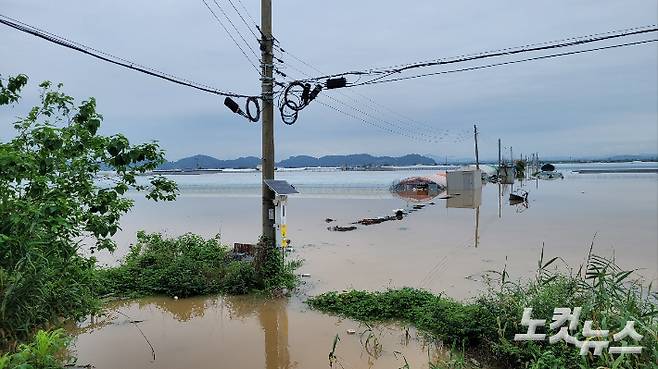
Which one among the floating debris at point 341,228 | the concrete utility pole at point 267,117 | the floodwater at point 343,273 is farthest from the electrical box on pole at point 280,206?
the floating debris at point 341,228

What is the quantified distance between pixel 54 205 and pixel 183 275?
4.78m

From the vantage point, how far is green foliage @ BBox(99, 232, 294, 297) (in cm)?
830

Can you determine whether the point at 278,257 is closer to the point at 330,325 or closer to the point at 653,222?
the point at 330,325

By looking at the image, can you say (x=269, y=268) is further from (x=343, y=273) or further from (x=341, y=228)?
(x=341, y=228)

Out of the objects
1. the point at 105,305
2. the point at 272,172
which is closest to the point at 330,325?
the point at 272,172

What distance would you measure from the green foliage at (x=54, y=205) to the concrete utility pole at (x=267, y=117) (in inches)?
114

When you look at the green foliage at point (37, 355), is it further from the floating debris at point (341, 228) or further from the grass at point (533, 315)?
the floating debris at point (341, 228)

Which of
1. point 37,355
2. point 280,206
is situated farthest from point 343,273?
point 37,355

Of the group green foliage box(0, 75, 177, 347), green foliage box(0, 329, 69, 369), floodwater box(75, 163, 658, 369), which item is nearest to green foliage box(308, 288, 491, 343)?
floodwater box(75, 163, 658, 369)

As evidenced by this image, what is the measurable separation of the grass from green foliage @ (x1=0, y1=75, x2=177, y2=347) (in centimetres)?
389

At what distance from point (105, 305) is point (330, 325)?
4.09 meters

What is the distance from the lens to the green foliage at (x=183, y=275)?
830cm

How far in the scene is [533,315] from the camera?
4891mm

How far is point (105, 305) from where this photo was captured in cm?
766
